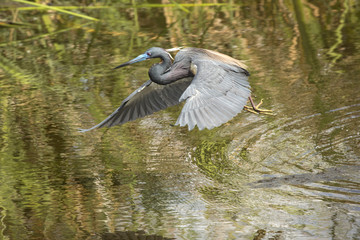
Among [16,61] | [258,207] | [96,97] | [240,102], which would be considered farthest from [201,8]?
[258,207]

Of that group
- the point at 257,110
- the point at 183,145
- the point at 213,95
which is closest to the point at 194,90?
the point at 213,95

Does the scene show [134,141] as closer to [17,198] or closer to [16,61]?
[17,198]

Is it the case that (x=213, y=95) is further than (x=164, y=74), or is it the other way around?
(x=164, y=74)

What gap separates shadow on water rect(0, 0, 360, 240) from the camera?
13.4ft

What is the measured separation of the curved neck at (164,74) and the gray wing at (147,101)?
0.16 m

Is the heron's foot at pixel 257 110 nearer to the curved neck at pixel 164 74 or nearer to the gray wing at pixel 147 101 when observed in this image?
the gray wing at pixel 147 101

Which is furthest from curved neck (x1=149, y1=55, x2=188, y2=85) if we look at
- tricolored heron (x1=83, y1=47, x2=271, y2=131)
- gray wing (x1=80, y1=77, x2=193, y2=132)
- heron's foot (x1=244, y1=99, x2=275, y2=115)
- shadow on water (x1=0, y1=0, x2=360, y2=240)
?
heron's foot (x1=244, y1=99, x2=275, y2=115)

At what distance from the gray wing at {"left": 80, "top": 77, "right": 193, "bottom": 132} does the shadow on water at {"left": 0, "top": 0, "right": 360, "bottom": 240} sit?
0.29m

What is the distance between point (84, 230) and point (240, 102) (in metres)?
1.54

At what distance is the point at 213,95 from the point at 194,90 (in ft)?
0.50

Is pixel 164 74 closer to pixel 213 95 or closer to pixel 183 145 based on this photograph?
pixel 183 145

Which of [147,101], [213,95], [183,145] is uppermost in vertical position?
[213,95]

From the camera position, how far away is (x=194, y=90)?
4.70m

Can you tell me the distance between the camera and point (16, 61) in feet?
27.8
